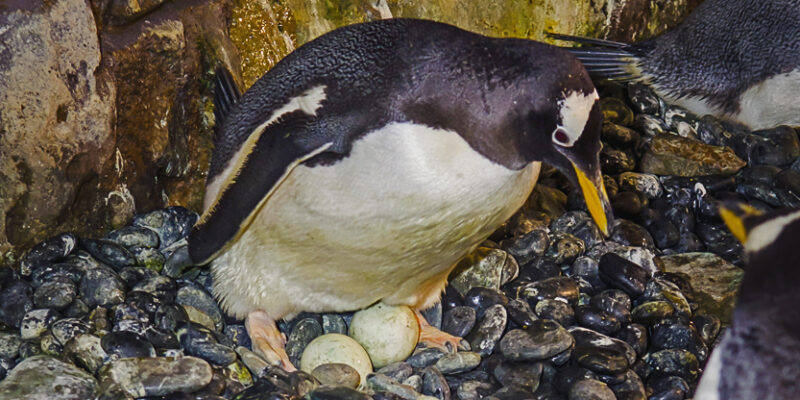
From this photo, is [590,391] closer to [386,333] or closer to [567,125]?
[386,333]

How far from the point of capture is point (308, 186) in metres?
2.40

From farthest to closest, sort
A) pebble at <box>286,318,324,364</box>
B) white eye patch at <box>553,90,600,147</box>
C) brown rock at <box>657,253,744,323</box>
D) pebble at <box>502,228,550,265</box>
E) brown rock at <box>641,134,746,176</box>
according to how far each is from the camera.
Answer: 1. brown rock at <box>641,134,746,176</box>
2. pebble at <box>502,228,550,265</box>
3. brown rock at <box>657,253,744,323</box>
4. pebble at <box>286,318,324,364</box>
5. white eye patch at <box>553,90,600,147</box>

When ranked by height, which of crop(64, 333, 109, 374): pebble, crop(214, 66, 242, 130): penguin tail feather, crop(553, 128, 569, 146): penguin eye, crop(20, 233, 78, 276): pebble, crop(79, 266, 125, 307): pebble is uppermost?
crop(553, 128, 569, 146): penguin eye

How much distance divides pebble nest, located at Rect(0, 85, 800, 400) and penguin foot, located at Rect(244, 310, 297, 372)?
0.09 ft

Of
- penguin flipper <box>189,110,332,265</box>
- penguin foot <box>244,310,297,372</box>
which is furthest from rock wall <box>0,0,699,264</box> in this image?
penguin foot <box>244,310,297,372</box>

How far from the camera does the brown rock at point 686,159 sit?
3.85 meters

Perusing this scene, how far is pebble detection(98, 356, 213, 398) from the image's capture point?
220cm

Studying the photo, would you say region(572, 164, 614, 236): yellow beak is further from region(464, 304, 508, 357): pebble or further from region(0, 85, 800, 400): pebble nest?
region(464, 304, 508, 357): pebble

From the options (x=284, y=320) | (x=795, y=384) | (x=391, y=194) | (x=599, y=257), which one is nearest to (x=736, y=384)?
(x=795, y=384)

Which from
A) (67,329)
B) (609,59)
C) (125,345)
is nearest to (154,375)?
(125,345)

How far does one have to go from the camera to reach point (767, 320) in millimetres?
1376

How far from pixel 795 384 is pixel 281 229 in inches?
57.0

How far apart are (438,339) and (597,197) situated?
715 millimetres

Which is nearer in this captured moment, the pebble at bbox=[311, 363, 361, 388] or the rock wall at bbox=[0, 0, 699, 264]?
the pebble at bbox=[311, 363, 361, 388]
